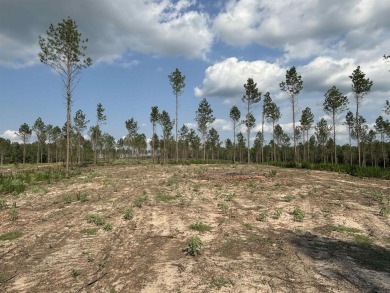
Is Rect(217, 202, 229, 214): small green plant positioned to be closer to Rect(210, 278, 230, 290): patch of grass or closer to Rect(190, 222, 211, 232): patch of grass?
Rect(190, 222, 211, 232): patch of grass

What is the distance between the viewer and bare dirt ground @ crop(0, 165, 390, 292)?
6.35 metres

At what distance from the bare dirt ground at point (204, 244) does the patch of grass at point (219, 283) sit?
4 centimetres

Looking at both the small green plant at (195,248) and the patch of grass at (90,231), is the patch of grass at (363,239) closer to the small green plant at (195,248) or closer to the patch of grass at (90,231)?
the small green plant at (195,248)

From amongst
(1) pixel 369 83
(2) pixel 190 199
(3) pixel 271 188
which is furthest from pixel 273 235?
(1) pixel 369 83

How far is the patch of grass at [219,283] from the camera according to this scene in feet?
19.9

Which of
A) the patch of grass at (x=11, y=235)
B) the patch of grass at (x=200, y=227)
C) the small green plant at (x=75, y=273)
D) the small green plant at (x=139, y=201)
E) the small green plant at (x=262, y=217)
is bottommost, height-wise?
the small green plant at (x=75, y=273)

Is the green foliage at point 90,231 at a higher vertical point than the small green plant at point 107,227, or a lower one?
lower

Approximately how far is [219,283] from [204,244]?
2.42m

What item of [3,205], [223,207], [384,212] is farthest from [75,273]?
[384,212]

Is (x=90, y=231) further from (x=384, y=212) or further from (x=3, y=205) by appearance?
(x=384, y=212)

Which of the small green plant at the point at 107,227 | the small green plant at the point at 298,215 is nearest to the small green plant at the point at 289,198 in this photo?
the small green plant at the point at 298,215

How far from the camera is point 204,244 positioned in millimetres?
8602

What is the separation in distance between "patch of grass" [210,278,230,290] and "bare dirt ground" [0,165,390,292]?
38mm

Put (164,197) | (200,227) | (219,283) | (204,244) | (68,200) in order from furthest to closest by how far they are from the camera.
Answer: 1. (164,197)
2. (68,200)
3. (200,227)
4. (204,244)
5. (219,283)
